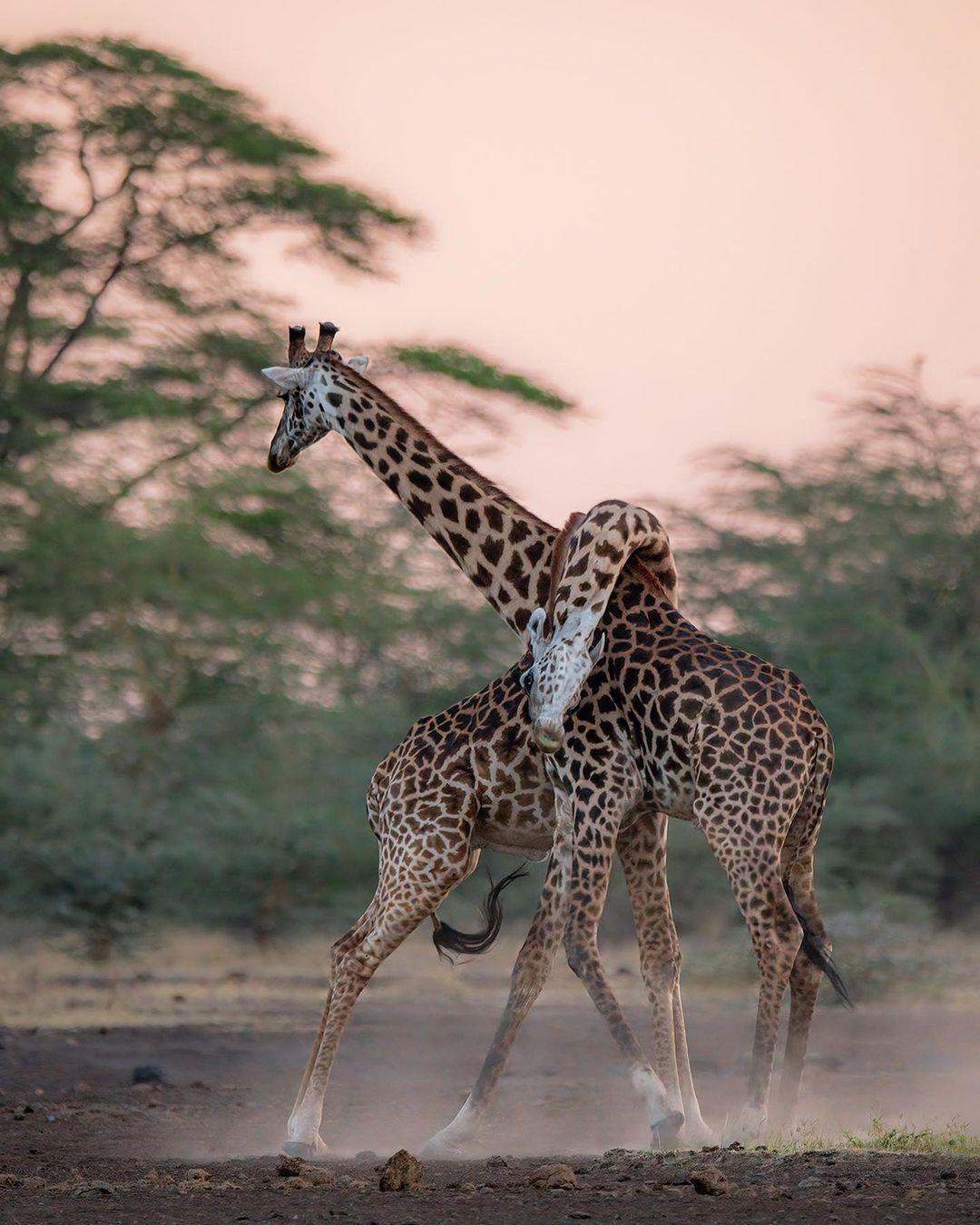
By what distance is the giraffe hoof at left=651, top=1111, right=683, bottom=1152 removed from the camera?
21.1 ft

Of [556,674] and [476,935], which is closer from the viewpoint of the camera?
[556,674]

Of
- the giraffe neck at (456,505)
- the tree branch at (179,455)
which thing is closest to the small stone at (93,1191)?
the giraffe neck at (456,505)

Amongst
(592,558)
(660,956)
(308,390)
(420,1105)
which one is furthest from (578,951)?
(308,390)

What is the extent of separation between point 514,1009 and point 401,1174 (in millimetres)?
1229

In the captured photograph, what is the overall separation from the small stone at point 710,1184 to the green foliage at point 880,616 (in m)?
14.8

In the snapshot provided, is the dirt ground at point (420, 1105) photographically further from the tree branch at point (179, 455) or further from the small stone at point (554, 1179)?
the tree branch at point (179, 455)

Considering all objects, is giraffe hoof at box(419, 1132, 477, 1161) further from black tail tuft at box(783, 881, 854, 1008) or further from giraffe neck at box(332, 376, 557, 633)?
giraffe neck at box(332, 376, 557, 633)

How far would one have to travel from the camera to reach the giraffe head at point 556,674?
6641 mm

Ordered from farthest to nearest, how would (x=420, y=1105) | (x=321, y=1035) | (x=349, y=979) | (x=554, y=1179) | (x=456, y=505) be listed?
(x=420, y=1105) < (x=456, y=505) < (x=349, y=979) < (x=321, y=1035) < (x=554, y=1179)

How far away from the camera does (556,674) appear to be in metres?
6.71

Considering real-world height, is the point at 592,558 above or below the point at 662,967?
above

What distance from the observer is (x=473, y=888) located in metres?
20.9

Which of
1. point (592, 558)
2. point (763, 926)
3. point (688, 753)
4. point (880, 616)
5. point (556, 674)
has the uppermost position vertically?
point (592, 558)

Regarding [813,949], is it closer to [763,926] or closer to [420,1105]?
[763,926]
